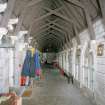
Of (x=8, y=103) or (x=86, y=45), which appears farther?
(x=86, y=45)

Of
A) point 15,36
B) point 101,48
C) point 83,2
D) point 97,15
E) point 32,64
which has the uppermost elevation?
point 83,2

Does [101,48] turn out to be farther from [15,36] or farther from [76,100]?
[15,36]

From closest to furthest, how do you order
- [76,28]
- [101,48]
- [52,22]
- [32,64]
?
[101,48] → [32,64] → [76,28] → [52,22]

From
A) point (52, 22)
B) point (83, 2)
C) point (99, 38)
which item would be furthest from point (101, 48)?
point (52, 22)

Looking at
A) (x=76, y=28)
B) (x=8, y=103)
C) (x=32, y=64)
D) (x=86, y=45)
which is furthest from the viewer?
(x=76, y=28)

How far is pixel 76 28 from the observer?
1044 centimetres

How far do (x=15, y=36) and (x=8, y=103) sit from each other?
3834 mm

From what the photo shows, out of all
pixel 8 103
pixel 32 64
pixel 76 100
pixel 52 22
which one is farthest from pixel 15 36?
pixel 52 22

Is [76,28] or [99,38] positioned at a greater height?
[76,28]

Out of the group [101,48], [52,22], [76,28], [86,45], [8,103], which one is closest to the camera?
[8,103]

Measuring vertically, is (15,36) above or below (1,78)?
above

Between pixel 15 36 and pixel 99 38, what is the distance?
2.88m

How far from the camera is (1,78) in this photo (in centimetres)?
696

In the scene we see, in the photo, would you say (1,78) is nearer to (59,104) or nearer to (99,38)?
(59,104)
